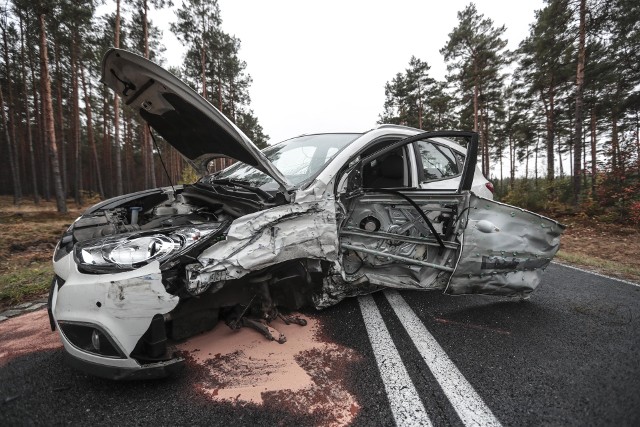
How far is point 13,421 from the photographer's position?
1387 millimetres

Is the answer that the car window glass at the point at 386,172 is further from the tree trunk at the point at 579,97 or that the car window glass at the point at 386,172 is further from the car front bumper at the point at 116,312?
the tree trunk at the point at 579,97

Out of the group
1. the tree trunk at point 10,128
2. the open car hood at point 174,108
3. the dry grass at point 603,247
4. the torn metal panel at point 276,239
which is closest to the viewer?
the torn metal panel at point 276,239

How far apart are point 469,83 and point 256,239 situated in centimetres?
1921

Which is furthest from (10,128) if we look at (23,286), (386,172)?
(386,172)

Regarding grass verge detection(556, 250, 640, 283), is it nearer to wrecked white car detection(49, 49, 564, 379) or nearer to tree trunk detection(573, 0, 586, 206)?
wrecked white car detection(49, 49, 564, 379)

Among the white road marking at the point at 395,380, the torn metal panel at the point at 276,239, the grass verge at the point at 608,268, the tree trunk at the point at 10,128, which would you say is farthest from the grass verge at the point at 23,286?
the tree trunk at the point at 10,128

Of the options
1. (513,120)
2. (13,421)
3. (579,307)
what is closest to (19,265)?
(13,421)

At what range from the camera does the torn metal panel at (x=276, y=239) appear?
5.62 feet

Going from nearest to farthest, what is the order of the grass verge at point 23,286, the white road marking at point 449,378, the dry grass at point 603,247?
1. the white road marking at point 449,378
2. the grass verge at point 23,286
3. the dry grass at point 603,247

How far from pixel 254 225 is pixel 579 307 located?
3215 mm

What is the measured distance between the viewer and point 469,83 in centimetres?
1644

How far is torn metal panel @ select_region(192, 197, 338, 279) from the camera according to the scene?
1713 mm

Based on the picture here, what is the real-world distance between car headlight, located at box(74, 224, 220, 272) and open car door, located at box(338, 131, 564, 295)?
121 cm

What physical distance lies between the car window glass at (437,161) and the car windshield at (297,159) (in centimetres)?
86
